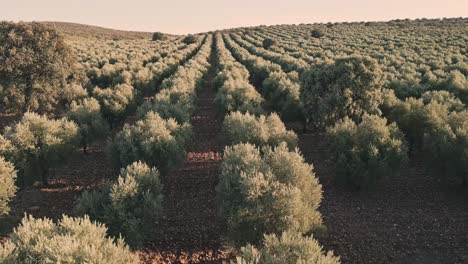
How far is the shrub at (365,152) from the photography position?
1845 centimetres

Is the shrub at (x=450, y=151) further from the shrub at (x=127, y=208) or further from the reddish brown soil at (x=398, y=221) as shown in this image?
the shrub at (x=127, y=208)

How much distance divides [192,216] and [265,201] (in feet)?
18.6

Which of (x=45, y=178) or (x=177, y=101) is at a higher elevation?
(x=177, y=101)

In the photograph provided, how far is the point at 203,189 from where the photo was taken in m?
19.8

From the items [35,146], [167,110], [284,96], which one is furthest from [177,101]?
[35,146]

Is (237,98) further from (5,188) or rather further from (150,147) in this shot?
(5,188)

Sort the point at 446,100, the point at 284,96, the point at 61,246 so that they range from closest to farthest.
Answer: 1. the point at 61,246
2. the point at 446,100
3. the point at 284,96

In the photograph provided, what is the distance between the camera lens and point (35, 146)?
18.6 metres

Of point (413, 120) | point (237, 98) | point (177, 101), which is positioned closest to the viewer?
point (413, 120)

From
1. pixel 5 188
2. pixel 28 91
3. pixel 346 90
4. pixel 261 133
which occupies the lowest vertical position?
pixel 5 188

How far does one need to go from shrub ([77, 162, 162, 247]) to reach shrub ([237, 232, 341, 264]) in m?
4.95

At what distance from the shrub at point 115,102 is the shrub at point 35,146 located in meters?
8.62

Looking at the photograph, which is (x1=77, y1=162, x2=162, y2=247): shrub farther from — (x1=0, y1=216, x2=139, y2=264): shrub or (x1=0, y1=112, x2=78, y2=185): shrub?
(x1=0, y1=112, x2=78, y2=185): shrub

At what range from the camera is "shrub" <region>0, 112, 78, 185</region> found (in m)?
17.6
